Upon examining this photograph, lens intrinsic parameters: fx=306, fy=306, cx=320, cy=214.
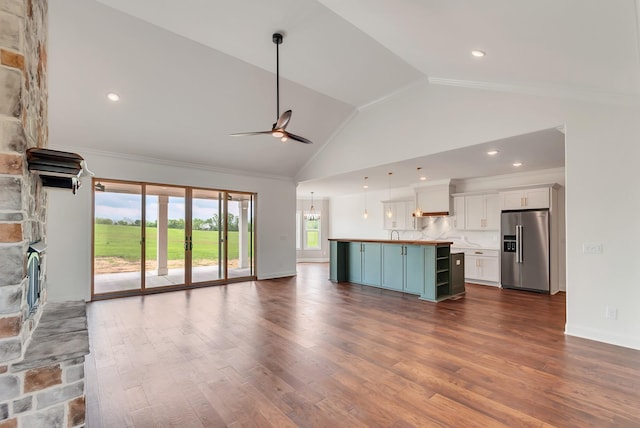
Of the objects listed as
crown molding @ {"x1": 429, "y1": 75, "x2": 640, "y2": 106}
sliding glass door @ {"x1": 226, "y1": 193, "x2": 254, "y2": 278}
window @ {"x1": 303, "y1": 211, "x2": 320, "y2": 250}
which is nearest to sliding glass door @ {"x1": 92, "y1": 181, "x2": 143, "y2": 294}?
sliding glass door @ {"x1": 226, "y1": 193, "x2": 254, "y2": 278}

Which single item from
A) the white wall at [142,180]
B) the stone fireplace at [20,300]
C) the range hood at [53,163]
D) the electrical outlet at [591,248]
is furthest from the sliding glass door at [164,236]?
the electrical outlet at [591,248]

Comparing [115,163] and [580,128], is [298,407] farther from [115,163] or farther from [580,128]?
[115,163]

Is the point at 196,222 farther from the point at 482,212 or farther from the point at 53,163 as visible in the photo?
the point at 482,212

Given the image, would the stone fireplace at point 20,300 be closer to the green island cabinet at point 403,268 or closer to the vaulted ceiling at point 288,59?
the vaulted ceiling at point 288,59

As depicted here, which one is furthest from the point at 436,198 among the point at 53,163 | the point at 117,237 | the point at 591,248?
the point at 53,163

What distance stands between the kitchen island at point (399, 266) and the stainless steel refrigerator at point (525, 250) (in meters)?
1.49

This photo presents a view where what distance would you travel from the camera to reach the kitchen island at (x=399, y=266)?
222 inches

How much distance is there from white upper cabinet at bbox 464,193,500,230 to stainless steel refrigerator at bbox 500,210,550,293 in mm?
334

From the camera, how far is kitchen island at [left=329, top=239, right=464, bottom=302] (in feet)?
18.5

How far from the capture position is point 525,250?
6.51 meters

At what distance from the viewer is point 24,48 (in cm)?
172

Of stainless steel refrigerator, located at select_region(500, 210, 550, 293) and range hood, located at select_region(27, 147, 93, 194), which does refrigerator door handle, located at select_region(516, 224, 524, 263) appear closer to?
stainless steel refrigerator, located at select_region(500, 210, 550, 293)

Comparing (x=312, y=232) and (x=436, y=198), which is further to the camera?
(x=312, y=232)

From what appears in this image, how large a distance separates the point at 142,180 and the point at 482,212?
7.64m
